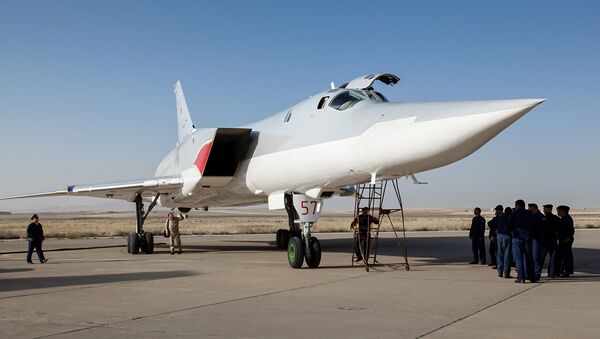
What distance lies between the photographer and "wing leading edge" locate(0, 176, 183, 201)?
1584 cm

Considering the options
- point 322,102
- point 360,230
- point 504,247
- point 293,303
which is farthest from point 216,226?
point 293,303

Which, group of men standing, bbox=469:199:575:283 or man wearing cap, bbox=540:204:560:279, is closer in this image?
group of men standing, bbox=469:199:575:283

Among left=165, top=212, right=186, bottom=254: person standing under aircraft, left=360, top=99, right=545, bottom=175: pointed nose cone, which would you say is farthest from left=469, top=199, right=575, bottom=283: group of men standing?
left=165, top=212, right=186, bottom=254: person standing under aircraft

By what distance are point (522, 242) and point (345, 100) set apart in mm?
3936

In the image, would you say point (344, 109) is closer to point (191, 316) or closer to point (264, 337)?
point (191, 316)

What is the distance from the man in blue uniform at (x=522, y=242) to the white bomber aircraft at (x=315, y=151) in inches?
75.0

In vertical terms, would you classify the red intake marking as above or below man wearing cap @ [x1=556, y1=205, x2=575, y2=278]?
above

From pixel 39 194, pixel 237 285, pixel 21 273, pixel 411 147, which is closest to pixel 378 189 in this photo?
pixel 411 147

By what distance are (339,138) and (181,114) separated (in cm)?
1320

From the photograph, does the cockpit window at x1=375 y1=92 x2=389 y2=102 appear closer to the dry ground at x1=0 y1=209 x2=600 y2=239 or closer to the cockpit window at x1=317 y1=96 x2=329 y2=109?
the cockpit window at x1=317 y1=96 x2=329 y2=109

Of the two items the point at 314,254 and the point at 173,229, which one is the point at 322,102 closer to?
the point at 314,254

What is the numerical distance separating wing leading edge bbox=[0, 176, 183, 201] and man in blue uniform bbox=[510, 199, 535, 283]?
8.64 metres

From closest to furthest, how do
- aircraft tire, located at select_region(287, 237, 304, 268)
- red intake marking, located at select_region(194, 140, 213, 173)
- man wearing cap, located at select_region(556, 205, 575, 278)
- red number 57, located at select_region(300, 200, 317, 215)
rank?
1. man wearing cap, located at select_region(556, 205, 575, 278)
2. aircraft tire, located at select_region(287, 237, 304, 268)
3. red number 57, located at select_region(300, 200, 317, 215)
4. red intake marking, located at select_region(194, 140, 213, 173)

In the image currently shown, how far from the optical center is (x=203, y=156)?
14070mm
